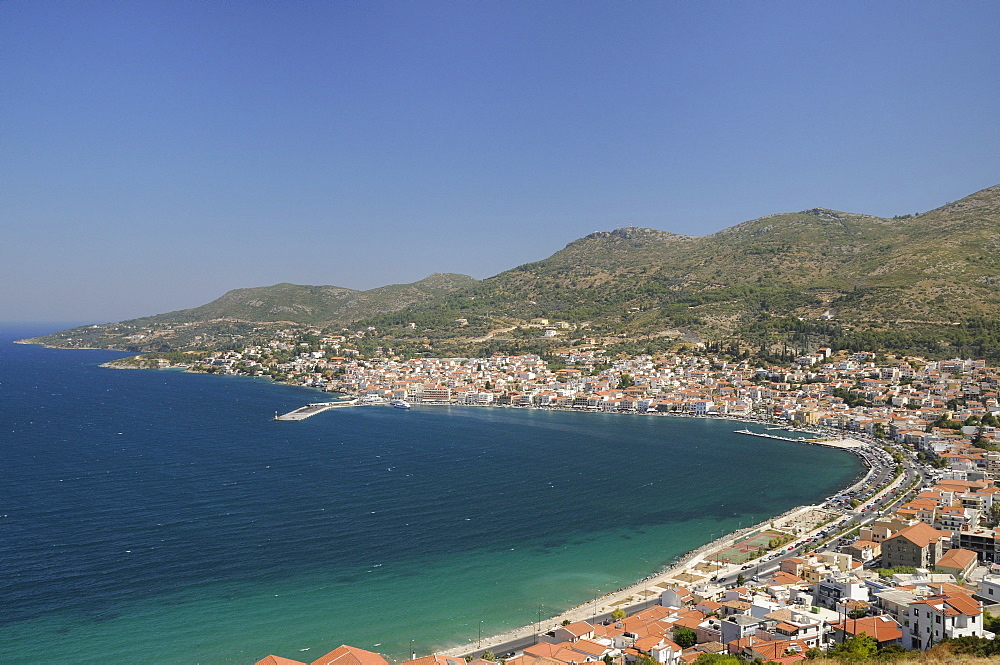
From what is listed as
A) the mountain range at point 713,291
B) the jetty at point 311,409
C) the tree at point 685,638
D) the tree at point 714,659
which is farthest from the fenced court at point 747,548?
the mountain range at point 713,291

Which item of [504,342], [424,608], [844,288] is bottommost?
[424,608]

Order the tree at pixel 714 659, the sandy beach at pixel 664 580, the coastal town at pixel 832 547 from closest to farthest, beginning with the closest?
the tree at pixel 714 659
the coastal town at pixel 832 547
the sandy beach at pixel 664 580

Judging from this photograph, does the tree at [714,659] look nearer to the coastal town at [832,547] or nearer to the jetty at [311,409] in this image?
the coastal town at [832,547]

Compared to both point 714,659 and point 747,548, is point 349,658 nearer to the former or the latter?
point 714,659

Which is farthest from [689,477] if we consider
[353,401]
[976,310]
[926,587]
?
[976,310]

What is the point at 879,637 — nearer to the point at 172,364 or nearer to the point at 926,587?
the point at 926,587

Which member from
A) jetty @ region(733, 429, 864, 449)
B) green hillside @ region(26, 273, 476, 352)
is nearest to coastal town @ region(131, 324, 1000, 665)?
jetty @ region(733, 429, 864, 449)
